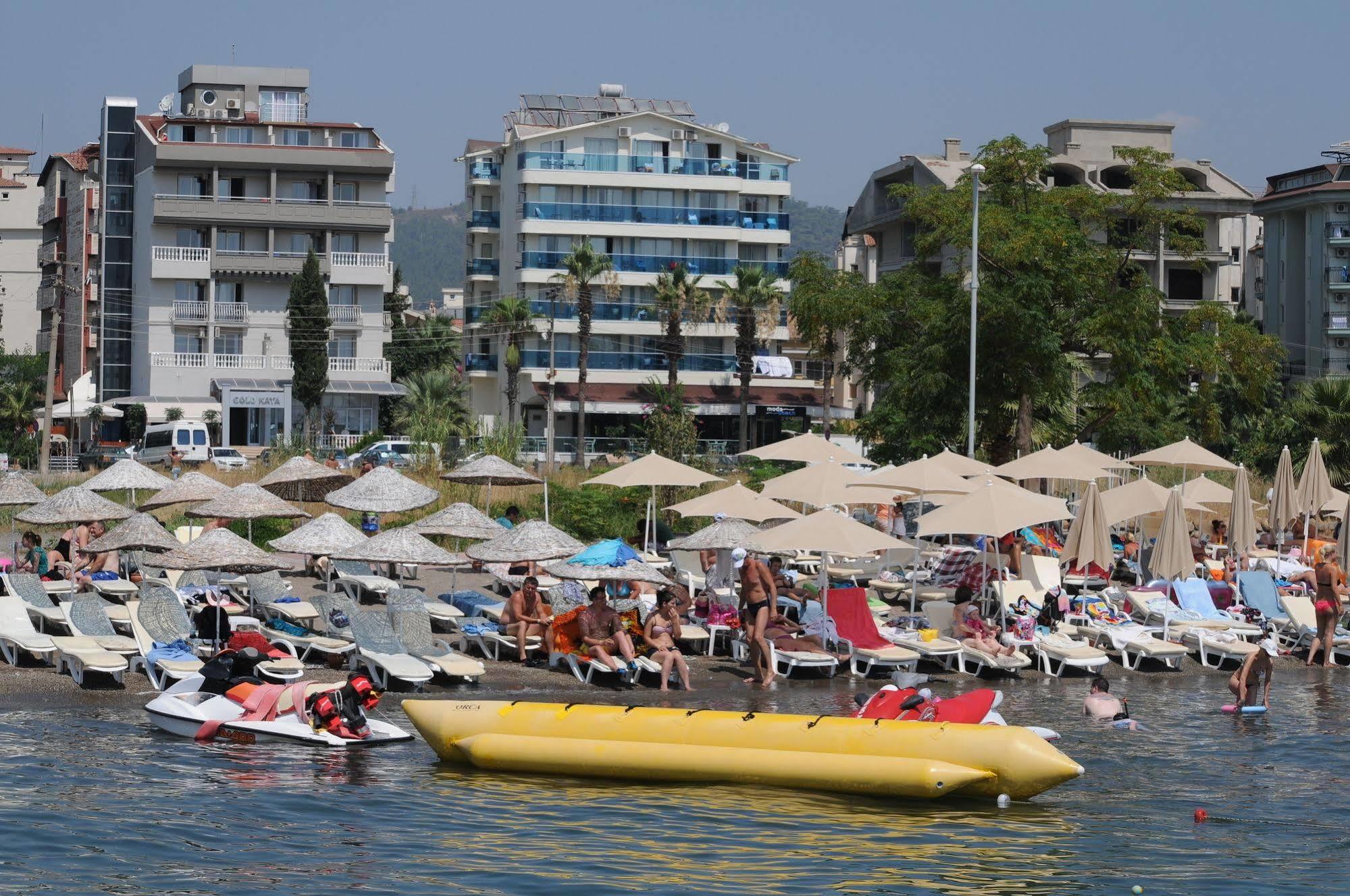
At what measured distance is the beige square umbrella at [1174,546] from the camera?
2634cm

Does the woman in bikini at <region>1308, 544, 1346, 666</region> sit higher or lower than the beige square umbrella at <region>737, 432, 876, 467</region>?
lower

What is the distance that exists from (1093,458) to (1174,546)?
6738mm

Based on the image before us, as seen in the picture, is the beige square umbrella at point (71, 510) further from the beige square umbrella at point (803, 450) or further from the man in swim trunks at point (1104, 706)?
the man in swim trunks at point (1104, 706)

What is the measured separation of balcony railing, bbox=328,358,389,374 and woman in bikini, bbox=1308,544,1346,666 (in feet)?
187

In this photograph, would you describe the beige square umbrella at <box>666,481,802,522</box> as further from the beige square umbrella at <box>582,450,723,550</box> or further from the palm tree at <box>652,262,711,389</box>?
the palm tree at <box>652,262,711,389</box>

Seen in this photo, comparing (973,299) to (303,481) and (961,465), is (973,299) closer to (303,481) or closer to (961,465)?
(961,465)

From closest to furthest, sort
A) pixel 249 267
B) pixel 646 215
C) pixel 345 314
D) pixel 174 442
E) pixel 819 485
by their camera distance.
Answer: pixel 819 485, pixel 174 442, pixel 249 267, pixel 345 314, pixel 646 215

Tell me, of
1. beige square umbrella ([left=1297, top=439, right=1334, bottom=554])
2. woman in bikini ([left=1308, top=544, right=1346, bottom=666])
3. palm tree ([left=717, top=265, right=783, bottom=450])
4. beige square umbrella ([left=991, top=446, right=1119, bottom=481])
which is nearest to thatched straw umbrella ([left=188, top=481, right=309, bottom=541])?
beige square umbrella ([left=991, top=446, right=1119, bottom=481])

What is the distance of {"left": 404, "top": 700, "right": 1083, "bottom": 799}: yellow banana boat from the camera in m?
15.7

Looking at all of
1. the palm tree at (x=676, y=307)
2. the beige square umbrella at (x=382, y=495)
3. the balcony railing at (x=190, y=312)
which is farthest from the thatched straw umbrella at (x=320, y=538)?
the balcony railing at (x=190, y=312)

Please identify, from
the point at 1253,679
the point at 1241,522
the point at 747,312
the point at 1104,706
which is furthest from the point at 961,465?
the point at 747,312

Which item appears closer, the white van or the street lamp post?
the street lamp post

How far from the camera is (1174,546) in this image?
26.4m

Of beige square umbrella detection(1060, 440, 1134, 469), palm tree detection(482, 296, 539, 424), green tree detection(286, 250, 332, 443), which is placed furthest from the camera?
palm tree detection(482, 296, 539, 424)
